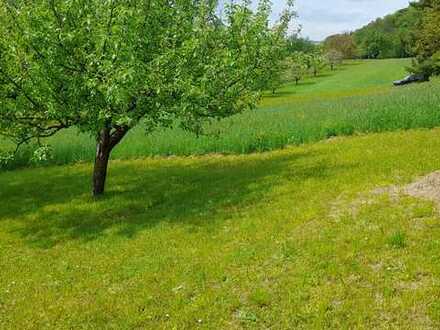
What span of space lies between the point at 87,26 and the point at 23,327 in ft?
26.5

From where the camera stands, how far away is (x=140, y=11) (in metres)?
14.2

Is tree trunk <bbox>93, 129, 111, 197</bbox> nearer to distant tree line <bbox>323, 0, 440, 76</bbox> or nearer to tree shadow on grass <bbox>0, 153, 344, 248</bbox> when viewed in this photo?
tree shadow on grass <bbox>0, 153, 344, 248</bbox>

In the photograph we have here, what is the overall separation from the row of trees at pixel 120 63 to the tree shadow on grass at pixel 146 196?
2.53 m

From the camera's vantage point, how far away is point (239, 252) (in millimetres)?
11016

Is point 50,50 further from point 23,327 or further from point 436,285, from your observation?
point 436,285

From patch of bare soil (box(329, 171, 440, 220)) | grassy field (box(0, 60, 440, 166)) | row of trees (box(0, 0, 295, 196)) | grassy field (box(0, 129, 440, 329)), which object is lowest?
grassy field (box(0, 129, 440, 329))

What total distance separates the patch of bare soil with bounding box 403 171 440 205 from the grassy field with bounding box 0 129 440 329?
0.41 meters

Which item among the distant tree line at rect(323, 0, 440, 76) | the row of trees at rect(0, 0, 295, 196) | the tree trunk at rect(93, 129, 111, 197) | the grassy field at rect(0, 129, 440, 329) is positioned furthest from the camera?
the distant tree line at rect(323, 0, 440, 76)

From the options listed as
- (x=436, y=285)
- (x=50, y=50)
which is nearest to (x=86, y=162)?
(x=50, y=50)

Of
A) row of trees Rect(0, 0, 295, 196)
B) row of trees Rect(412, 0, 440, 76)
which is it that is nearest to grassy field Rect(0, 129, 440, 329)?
row of trees Rect(0, 0, 295, 196)

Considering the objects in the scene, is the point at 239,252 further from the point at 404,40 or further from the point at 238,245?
the point at 404,40

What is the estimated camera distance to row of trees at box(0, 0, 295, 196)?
13.4 m

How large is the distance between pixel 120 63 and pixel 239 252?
19.6 ft

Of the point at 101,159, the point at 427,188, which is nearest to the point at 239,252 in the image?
the point at 427,188
